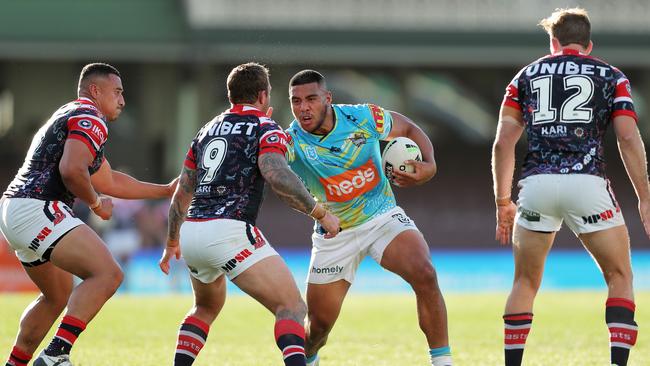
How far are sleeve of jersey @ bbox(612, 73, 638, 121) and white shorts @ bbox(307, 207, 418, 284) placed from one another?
1.78 meters

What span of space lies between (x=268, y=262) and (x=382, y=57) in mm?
20920

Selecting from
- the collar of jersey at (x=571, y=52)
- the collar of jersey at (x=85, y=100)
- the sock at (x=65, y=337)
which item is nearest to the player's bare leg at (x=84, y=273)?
the sock at (x=65, y=337)

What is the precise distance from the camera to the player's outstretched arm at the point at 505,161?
275 inches

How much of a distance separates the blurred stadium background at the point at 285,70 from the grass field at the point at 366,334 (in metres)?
4.10

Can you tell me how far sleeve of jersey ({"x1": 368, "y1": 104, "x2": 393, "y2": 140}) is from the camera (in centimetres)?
792

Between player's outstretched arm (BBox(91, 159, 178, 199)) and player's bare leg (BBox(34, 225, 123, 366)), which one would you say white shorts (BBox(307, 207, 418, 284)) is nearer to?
player's outstretched arm (BBox(91, 159, 178, 199))

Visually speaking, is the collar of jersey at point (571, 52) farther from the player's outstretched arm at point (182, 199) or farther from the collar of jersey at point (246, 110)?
the player's outstretched arm at point (182, 199)

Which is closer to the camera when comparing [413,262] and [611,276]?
[611,276]

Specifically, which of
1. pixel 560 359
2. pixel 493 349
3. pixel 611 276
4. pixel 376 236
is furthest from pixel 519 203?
pixel 493 349

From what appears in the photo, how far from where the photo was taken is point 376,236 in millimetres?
7750

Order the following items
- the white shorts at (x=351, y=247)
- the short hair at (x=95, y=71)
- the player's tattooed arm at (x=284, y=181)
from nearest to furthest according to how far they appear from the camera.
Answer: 1. the player's tattooed arm at (x=284, y=181)
2. the short hair at (x=95, y=71)
3. the white shorts at (x=351, y=247)

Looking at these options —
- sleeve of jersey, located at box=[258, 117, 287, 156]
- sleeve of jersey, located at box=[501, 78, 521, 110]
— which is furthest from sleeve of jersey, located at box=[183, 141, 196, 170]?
sleeve of jersey, located at box=[501, 78, 521, 110]

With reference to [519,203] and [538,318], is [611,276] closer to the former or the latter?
[519,203]

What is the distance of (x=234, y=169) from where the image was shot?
21.6ft
